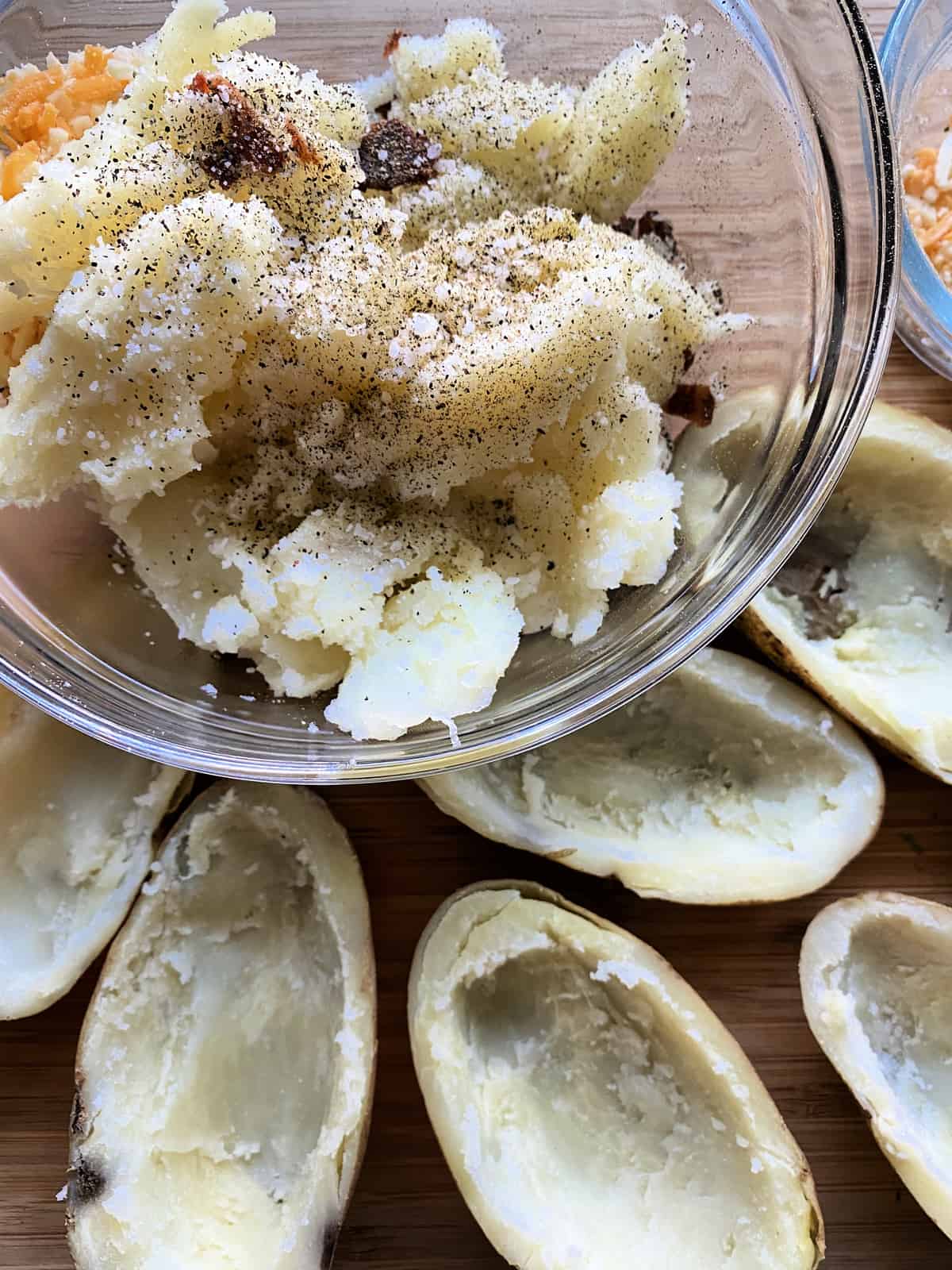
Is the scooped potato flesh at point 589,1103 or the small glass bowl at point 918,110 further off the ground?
the small glass bowl at point 918,110

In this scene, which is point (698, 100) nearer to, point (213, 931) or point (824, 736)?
point (824, 736)

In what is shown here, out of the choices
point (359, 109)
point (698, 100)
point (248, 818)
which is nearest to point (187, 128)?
point (359, 109)

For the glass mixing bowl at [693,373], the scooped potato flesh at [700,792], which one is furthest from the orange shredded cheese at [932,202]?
the scooped potato flesh at [700,792]

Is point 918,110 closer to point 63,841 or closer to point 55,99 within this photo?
point 55,99

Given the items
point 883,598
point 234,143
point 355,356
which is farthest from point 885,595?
point 234,143

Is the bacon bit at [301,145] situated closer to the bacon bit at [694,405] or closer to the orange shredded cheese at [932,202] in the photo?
the bacon bit at [694,405]

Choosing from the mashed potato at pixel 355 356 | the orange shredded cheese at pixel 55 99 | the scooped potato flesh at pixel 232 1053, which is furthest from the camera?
the scooped potato flesh at pixel 232 1053

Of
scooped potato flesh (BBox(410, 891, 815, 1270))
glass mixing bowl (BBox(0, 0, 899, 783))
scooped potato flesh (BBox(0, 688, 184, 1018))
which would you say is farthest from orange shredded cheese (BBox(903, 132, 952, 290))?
scooped potato flesh (BBox(0, 688, 184, 1018))
